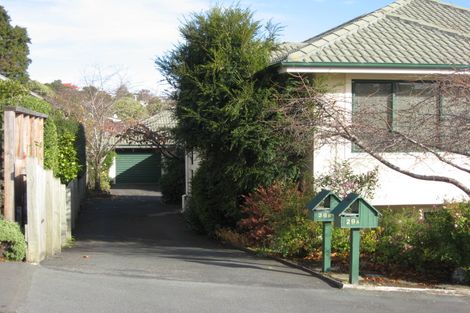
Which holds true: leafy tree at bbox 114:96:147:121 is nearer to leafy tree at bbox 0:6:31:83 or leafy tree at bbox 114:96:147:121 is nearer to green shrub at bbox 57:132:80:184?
leafy tree at bbox 0:6:31:83

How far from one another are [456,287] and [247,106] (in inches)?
236

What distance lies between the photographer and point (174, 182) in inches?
1118

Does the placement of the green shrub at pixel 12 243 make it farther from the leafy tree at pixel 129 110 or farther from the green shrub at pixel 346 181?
the leafy tree at pixel 129 110

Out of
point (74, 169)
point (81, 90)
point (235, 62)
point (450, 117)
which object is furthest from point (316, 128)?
point (81, 90)

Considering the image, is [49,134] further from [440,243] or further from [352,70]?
[440,243]

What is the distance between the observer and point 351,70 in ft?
42.0

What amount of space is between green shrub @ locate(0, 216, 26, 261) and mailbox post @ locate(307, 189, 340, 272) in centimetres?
438

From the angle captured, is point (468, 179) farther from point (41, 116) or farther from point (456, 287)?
point (41, 116)

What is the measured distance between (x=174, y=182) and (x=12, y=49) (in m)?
17.5

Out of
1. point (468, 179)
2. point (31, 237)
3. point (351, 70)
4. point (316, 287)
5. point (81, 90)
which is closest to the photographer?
point (316, 287)

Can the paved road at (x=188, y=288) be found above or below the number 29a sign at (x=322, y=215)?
below

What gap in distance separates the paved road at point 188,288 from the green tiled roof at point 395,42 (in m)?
4.61

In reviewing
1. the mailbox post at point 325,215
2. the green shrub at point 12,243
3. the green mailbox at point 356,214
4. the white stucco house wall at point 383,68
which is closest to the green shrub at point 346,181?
the white stucco house wall at point 383,68

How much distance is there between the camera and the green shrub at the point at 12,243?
29.1ft
